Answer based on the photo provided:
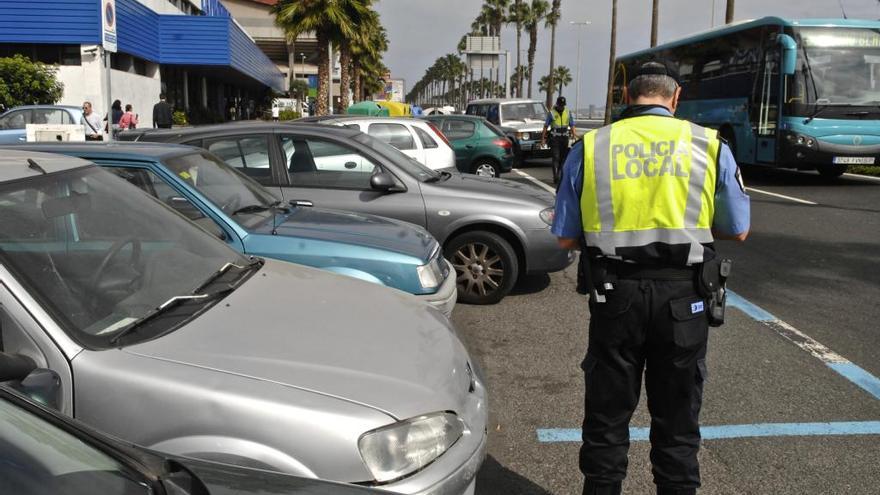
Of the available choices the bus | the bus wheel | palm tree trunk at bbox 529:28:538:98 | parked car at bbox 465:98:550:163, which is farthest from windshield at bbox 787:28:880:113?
palm tree trunk at bbox 529:28:538:98

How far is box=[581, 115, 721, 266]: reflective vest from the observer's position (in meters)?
2.74

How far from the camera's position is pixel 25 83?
78.0 ft

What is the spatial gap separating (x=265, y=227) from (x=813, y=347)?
3.98 m

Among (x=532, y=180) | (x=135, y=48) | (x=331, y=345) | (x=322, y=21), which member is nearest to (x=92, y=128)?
(x=532, y=180)

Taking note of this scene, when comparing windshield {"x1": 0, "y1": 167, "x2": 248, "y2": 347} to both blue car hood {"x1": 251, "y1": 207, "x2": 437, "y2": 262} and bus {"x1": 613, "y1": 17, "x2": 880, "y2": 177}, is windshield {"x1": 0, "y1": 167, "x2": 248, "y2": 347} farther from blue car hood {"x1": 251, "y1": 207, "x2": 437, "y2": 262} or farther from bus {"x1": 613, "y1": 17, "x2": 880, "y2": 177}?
bus {"x1": 613, "y1": 17, "x2": 880, "y2": 177}

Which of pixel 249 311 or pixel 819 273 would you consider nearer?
pixel 249 311

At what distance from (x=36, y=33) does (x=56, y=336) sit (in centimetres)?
2766

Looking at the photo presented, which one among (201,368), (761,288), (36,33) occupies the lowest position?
(761,288)

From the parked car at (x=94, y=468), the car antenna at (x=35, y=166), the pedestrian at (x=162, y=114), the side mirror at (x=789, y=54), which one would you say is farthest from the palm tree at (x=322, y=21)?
the parked car at (x=94, y=468)

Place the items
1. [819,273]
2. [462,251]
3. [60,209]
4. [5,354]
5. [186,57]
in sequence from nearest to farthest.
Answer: [5,354]
[60,209]
[462,251]
[819,273]
[186,57]

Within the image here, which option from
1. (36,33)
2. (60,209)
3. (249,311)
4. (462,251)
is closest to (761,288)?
(462,251)

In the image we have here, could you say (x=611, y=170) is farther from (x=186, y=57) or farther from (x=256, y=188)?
(x=186, y=57)

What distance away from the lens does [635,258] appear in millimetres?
2777

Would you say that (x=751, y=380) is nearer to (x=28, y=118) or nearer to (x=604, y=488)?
(x=604, y=488)
